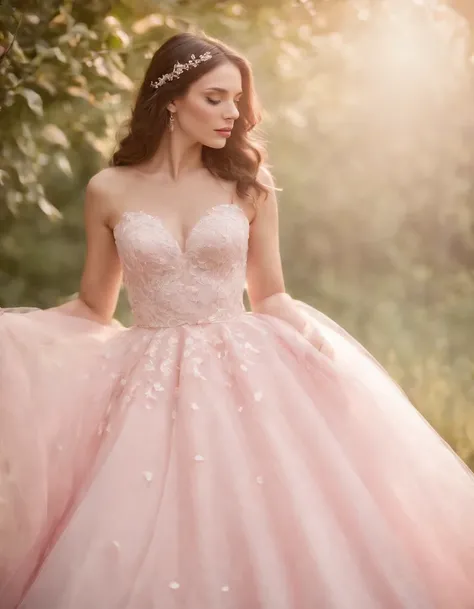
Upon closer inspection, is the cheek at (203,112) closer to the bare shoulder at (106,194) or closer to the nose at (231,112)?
the nose at (231,112)

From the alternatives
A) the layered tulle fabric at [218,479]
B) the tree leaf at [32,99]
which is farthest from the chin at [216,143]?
the tree leaf at [32,99]

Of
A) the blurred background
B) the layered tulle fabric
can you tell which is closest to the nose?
the layered tulle fabric

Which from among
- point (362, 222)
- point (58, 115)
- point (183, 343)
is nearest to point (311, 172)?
point (362, 222)

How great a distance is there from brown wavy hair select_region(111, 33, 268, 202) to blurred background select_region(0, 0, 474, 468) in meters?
0.99

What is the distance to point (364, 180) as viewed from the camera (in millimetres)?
4730

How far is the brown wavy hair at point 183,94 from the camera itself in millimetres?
2334

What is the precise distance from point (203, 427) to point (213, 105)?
3.14 feet

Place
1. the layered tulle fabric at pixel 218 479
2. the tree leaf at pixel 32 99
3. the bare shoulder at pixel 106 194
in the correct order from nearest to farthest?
the layered tulle fabric at pixel 218 479, the bare shoulder at pixel 106 194, the tree leaf at pixel 32 99

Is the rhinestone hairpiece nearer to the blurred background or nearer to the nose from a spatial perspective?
the nose

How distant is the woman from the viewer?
1.83 metres

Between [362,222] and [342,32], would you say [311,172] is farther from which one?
[342,32]

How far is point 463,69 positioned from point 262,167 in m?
2.43

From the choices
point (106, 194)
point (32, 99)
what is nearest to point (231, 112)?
point (106, 194)

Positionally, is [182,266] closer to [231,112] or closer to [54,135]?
[231,112]
